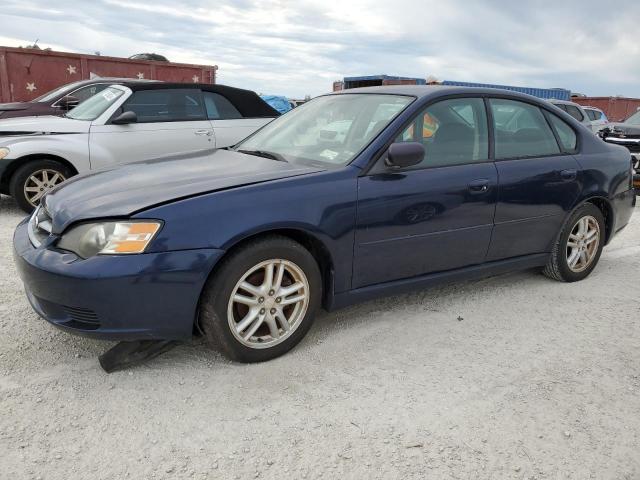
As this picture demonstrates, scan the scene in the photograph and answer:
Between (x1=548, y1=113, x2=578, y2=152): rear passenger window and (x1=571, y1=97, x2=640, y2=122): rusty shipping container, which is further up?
(x1=571, y1=97, x2=640, y2=122): rusty shipping container

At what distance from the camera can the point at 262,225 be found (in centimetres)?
271

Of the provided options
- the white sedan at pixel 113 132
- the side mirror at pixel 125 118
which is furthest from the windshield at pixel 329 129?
the side mirror at pixel 125 118

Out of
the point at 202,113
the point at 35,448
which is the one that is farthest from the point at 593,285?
the point at 202,113

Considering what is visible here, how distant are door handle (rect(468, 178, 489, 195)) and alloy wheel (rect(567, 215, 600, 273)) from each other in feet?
3.70

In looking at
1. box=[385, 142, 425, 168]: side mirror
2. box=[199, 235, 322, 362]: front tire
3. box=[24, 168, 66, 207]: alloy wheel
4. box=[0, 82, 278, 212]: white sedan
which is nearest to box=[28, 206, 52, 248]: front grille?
box=[199, 235, 322, 362]: front tire

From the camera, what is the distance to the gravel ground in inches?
85.7

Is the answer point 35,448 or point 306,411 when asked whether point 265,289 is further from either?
point 35,448

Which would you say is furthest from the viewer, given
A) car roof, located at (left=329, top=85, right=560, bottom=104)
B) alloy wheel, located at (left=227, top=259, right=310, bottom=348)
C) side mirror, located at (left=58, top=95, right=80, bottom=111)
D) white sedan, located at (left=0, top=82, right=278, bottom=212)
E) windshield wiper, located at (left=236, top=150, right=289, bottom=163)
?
side mirror, located at (left=58, top=95, right=80, bottom=111)

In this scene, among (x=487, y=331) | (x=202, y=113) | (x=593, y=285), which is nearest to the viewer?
(x=487, y=331)

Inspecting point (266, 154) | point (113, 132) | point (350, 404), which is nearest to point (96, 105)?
point (113, 132)

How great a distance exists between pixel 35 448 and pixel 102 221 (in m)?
1.01

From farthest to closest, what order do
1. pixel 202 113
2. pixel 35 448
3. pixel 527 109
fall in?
pixel 202 113 → pixel 527 109 → pixel 35 448

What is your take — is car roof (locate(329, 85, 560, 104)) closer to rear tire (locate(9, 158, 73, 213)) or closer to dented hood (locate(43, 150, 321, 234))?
dented hood (locate(43, 150, 321, 234))

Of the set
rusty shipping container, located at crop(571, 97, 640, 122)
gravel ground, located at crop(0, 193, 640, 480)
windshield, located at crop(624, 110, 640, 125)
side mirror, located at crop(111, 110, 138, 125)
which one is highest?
rusty shipping container, located at crop(571, 97, 640, 122)
